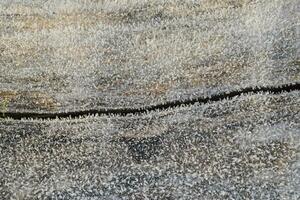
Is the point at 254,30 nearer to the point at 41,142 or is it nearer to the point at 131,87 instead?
the point at 131,87

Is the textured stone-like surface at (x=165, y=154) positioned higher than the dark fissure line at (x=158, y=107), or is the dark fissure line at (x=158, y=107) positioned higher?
the dark fissure line at (x=158, y=107)

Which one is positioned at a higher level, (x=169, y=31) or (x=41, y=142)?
(x=169, y=31)

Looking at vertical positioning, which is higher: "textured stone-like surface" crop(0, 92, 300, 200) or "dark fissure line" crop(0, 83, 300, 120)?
"dark fissure line" crop(0, 83, 300, 120)

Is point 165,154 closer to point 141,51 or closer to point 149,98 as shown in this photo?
point 149,98

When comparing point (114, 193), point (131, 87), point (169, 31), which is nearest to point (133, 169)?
point (114, 193)
